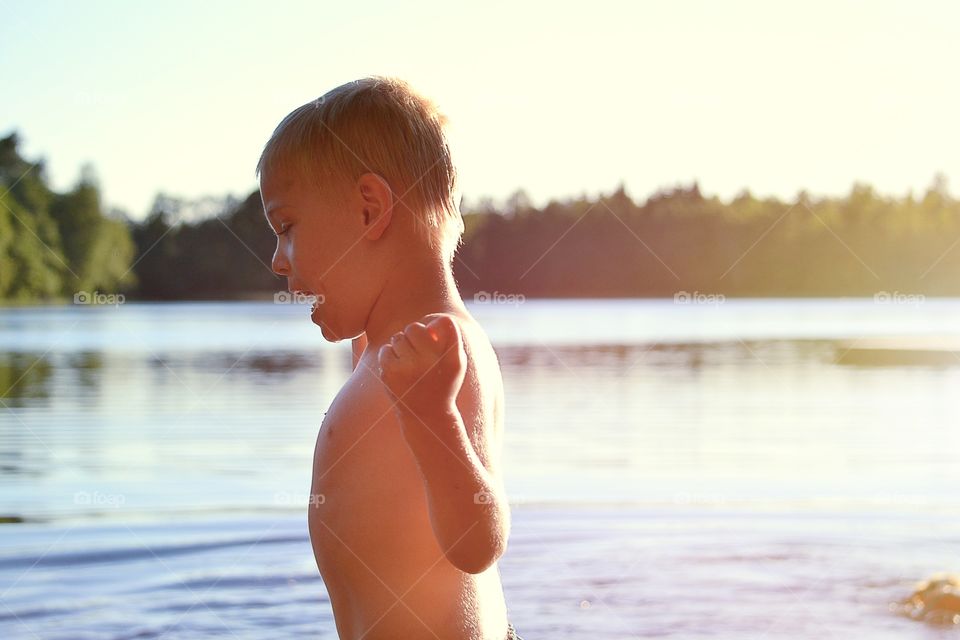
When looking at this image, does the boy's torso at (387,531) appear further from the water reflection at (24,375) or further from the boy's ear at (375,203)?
the water reflection at (24,375)

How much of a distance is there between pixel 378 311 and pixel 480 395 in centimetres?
23

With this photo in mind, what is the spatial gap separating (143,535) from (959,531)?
3695 mm

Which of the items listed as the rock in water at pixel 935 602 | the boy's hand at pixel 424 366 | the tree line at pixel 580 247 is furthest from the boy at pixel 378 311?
the tree line at pixel 580 247

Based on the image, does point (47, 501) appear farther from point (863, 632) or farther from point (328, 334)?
point (328, 334)

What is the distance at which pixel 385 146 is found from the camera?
73.1 inches

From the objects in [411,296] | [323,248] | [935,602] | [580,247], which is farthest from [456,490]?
[580,247]

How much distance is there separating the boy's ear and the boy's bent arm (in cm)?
39

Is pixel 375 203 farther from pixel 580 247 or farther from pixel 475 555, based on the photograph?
pixel 580 247

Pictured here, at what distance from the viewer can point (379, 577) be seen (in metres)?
1.81

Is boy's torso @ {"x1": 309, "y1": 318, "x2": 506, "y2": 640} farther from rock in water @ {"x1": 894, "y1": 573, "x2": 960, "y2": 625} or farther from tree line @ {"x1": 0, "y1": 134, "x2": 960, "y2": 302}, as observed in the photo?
tree line @ {"x1": 0, "y1": 134, "x2": 960, "y2": 302}

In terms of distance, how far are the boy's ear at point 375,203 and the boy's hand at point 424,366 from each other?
1.11ft

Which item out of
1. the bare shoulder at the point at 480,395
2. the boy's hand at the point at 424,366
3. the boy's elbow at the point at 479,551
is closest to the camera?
the boy's hand at the point at 424,366

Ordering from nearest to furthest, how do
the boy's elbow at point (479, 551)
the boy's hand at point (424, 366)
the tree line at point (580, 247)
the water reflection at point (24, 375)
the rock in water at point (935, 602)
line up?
the boy's hand at point (424, 366), the boy's elbow at point (479, 551), the rock in water at point (935, 602), the water reflection at point (24, 375), the tree line at point (580, 247)

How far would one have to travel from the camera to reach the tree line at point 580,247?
4134 centimetres
